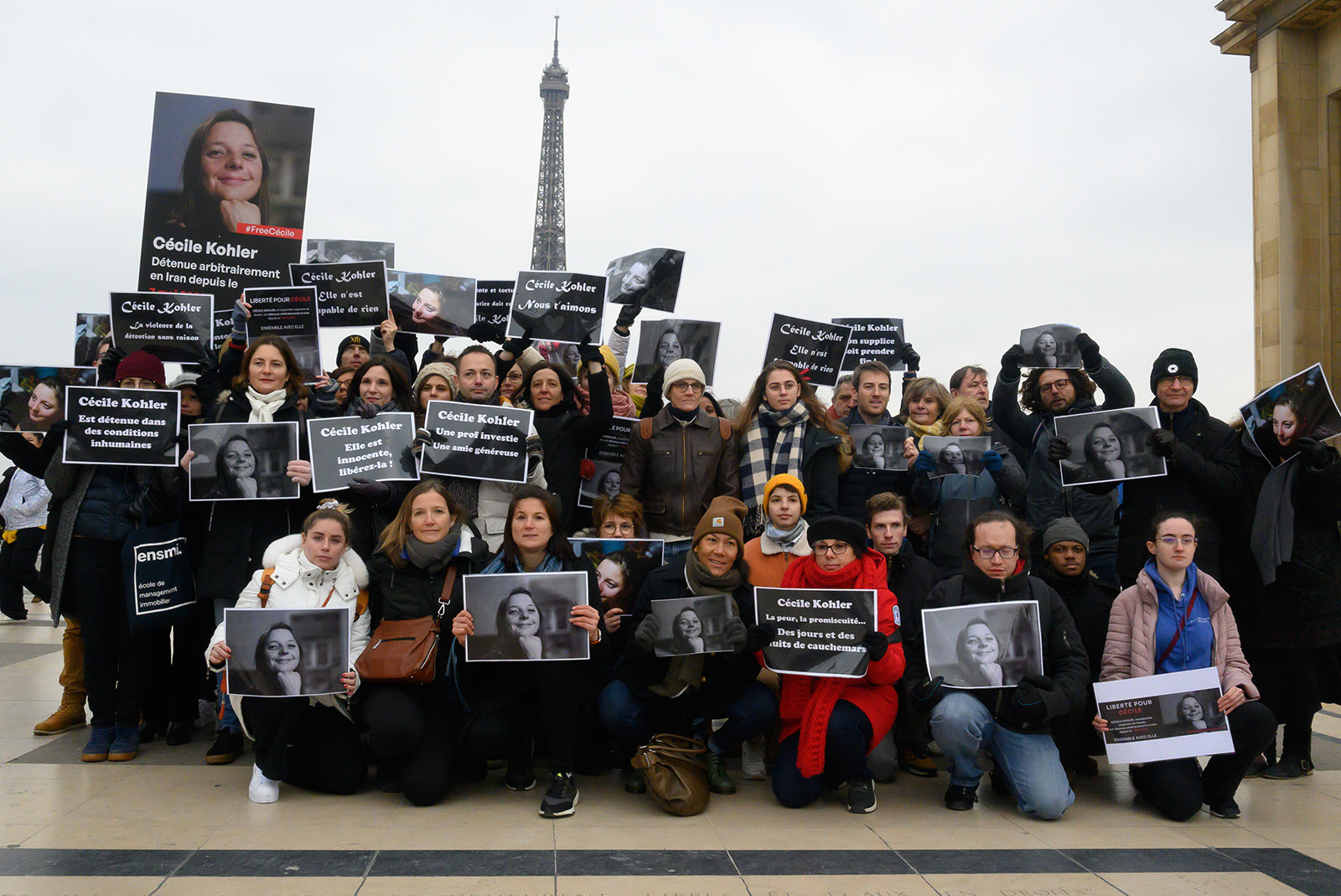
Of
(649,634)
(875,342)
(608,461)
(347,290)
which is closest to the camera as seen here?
(649,634)

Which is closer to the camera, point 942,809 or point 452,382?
point 942,809

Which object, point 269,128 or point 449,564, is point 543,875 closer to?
point 449,564

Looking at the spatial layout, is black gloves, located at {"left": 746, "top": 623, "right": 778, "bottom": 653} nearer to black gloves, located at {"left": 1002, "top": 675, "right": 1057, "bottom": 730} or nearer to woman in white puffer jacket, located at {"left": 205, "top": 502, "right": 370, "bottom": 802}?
black gloves, located at {"left": 1002, "top": 675, "right": 1057, "bottom": 730}

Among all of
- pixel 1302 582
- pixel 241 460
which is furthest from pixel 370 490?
pixel 1302 582

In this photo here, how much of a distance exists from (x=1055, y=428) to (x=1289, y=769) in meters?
2.38

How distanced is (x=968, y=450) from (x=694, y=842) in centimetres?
299

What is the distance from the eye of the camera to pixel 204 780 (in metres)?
5.60

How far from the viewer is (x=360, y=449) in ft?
20.0

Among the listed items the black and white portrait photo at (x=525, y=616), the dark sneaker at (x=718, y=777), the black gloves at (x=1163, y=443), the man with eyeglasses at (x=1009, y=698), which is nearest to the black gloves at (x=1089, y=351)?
the black gloves at (x=1163, y=443)

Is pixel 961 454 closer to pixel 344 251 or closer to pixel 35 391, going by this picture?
pixel 344 251

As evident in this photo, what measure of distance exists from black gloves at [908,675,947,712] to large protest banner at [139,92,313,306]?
18.6 ft

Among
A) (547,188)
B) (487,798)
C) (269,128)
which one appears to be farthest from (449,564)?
(547,188)

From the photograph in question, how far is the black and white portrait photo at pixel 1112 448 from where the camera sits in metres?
6.22

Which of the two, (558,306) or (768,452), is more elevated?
(558,306)
